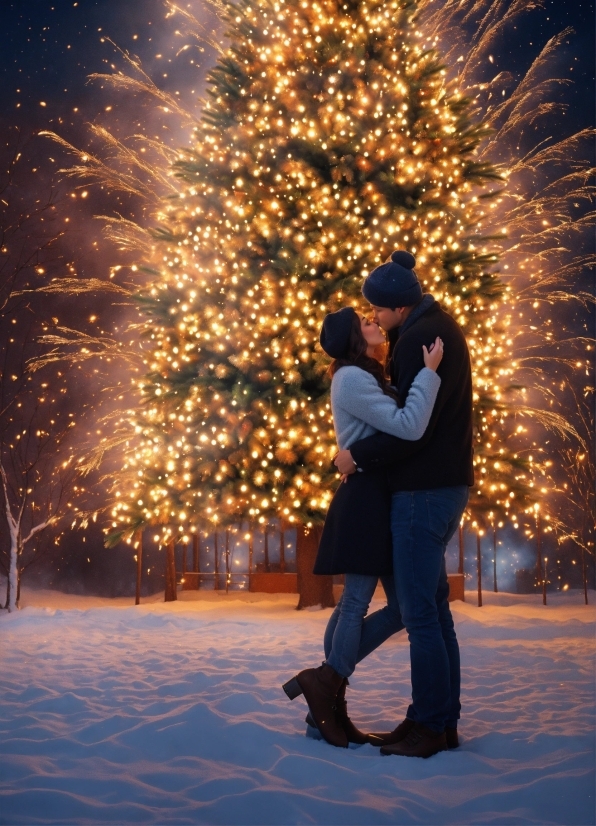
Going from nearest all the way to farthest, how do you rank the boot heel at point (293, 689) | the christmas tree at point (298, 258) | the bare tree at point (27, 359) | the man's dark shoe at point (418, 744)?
the man's dark shoe at point (418, 744) → the boot heel at point (293, 689) → the christmas tree at point (298, 258) → the bare tree at point (27, 359)

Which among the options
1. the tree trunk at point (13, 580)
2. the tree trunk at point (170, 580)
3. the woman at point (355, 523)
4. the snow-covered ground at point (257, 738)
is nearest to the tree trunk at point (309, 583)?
the snow-covered ground at point (257, 738)

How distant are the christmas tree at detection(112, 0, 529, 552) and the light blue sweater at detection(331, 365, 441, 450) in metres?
2.29

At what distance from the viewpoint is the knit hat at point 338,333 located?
2.49 meters

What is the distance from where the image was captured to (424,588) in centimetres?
224

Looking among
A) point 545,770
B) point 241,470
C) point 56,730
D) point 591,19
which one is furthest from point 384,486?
point 591,19

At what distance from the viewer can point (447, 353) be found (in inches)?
92.7

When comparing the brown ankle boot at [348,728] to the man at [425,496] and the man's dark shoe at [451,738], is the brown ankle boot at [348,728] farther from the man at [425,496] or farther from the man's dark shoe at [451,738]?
the man's dark shoe at [451,738]

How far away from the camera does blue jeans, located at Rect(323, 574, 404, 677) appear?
2.36 m

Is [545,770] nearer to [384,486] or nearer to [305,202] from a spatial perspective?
[384,486]

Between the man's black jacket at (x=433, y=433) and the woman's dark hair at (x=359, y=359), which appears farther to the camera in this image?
the woman's dark hair at (x=359, y=359)

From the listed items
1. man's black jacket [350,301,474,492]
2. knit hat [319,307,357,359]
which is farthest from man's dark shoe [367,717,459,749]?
knit hat [319,307,357,359]

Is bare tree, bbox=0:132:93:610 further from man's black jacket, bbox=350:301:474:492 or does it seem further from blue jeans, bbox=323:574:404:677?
man's black jacket, bbox=350:301:474:492

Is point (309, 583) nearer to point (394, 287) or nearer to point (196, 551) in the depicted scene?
point (196, 551)

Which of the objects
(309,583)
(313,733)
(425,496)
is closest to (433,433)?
(425,496)
